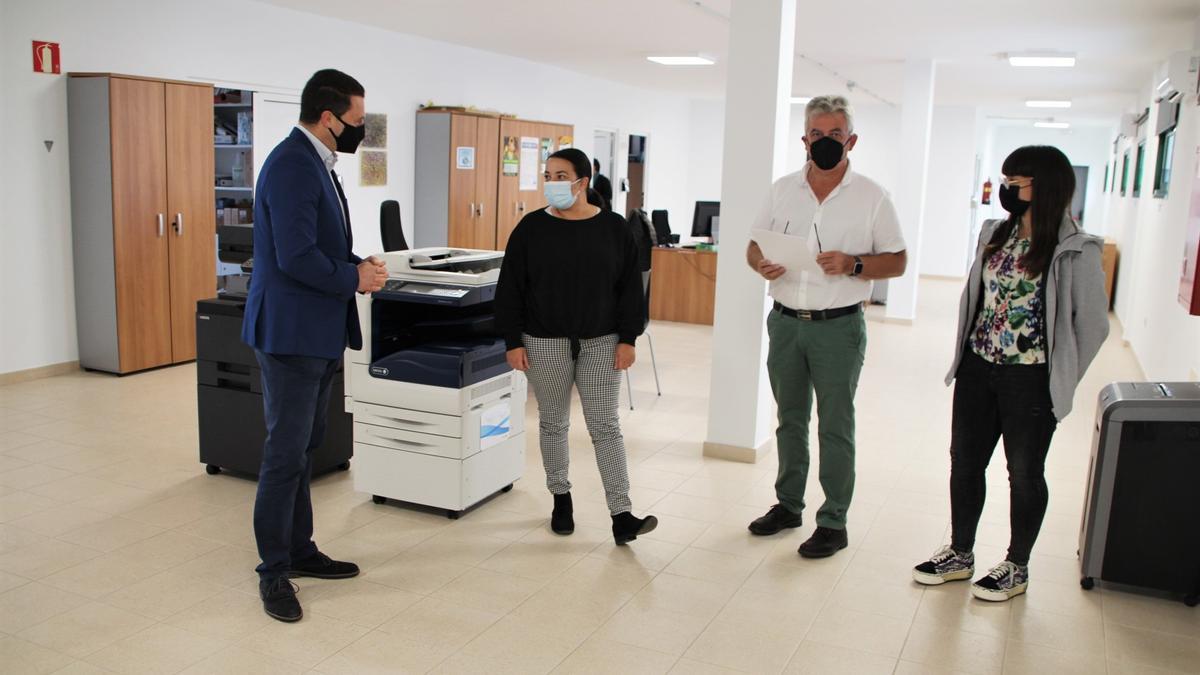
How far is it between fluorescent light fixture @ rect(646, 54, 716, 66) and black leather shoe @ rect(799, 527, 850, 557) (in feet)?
24.3

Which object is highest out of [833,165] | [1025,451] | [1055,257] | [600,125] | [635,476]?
[600,125]

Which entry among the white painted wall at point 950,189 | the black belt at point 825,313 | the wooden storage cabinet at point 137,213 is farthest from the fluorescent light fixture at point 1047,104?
the black belt at point 825,313

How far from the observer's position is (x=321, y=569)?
322 centimetres

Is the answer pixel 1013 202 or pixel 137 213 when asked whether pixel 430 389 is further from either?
pixel 137 213

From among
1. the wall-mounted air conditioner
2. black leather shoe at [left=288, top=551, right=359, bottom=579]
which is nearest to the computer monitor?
the wall-mounted air conditioner

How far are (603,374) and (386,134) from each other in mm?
6031

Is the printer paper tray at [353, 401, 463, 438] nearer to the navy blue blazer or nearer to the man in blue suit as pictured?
the man in blue suit

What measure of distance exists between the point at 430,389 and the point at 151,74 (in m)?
4.32

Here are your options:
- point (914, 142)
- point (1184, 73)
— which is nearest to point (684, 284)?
point (914, 142)

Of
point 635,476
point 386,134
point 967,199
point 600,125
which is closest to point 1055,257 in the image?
point 635,476

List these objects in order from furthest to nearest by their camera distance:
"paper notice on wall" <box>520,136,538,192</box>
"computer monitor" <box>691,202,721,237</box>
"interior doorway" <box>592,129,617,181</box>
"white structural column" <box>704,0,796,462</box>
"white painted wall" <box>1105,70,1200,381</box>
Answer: "interior doorway" <box>592,129,617,181</box> → "paper notice on wall" <box>520,136,538,192</box> → "computer monitor" <box>691,202,721,237</box> → "white painted wall" <box>1105,70,1200,381</box> → "white structural column" <box>704,0,796,462</box>

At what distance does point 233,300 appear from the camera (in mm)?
4266

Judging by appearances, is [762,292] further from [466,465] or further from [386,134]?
[386,134]

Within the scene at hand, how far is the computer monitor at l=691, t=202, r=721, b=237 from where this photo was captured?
952cm
